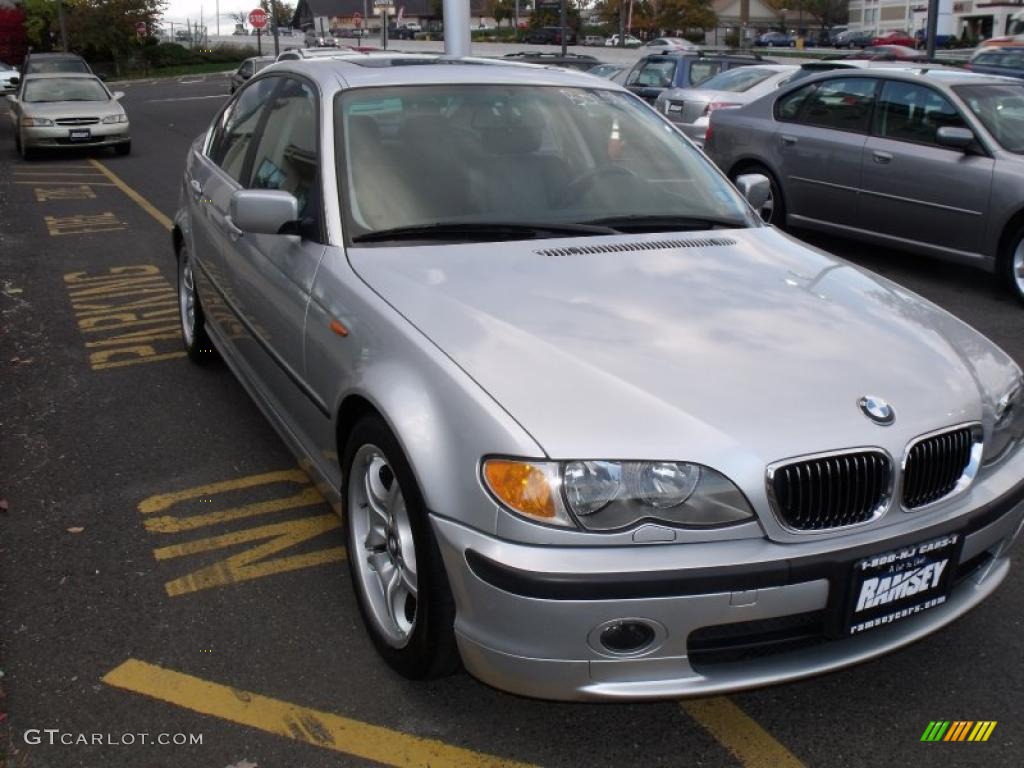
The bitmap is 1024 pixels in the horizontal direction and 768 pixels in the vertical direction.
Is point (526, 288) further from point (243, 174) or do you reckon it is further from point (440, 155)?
point (243, 174)

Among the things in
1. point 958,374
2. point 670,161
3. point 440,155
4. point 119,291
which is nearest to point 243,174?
point 440,155

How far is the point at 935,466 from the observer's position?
2.73 m

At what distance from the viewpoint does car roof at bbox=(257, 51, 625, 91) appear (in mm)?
4055

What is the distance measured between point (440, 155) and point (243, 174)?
123 cm

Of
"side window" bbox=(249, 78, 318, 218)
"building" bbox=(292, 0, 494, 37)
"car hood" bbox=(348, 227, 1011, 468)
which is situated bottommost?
"car hood" bbox=(348, 227, 1011, 468)

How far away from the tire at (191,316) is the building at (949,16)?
232ft

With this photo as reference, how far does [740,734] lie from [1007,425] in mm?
1135

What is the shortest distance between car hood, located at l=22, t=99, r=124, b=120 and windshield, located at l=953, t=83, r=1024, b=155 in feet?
45.8

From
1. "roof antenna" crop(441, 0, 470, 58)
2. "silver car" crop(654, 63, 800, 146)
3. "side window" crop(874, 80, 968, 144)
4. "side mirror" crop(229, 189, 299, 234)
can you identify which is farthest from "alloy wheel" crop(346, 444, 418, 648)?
"silver car" crop(654, 63, 800, 146)

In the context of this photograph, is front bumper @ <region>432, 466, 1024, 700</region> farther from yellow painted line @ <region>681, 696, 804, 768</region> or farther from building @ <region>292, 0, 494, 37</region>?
building @ <region>292, 0, 494, 37</region>

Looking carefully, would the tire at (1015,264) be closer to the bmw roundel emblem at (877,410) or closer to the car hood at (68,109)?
the bmw roundel emblem at (877,410)

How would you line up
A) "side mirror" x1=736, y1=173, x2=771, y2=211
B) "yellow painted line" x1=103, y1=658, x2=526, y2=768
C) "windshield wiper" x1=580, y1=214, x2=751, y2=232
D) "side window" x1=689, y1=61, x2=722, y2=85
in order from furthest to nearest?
"side window" x1=689, y1=61, x2=722, y2=85
"side mirror" x1=736, y1=173, x2=771, y2=211
"windshield wiper" x1=580, y1=214, x2=751, y2=232
"yellow painted line" x1=103, y1=658, x2=526, y2=768

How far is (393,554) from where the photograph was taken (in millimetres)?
3057

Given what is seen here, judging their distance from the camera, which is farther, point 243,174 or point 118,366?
point 118,366
